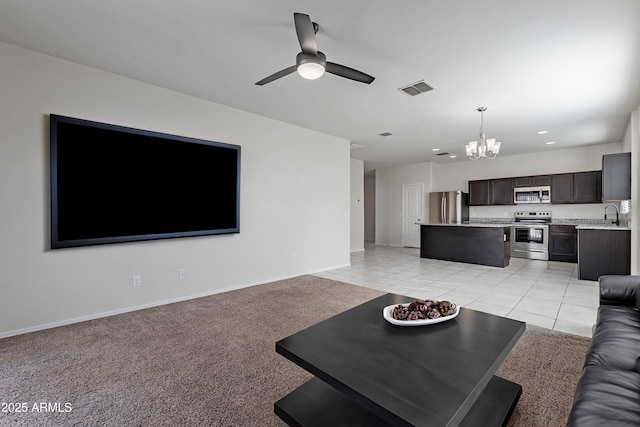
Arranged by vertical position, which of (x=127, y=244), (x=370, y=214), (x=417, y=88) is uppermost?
(x=417, y=88)

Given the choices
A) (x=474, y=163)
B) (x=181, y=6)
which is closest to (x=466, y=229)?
(x=474, y=163)

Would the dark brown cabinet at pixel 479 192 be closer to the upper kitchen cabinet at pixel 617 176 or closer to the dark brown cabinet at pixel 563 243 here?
the dark brown cabinet at pixel 563 243

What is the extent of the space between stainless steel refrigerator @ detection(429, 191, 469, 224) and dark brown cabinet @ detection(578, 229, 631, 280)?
3.38 meters

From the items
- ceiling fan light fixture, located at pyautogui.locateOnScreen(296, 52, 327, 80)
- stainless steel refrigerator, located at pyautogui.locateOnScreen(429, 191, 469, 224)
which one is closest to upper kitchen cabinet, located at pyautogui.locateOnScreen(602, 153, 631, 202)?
stainless steel refrigerator, located at pyautogui.locateOnScreen(429, 191, 469, 224)

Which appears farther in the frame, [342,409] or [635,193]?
[635,193]

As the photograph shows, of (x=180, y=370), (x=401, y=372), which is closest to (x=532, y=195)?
(x=401, y=372)

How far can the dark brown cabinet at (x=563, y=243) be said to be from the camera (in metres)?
6.36

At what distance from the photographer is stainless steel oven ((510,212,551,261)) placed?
6738 millimetres

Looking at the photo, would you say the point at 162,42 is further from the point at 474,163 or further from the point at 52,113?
the point at 474,163

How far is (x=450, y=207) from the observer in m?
8.12

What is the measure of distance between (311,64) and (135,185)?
2.54m

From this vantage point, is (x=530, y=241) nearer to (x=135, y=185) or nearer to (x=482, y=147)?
(x=482, y=147)

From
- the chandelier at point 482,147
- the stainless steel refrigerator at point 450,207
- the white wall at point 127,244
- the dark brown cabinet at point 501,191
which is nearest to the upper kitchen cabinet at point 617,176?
the chandelier at point 482,147

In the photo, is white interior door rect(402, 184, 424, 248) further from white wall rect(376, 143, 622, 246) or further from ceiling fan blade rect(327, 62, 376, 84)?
ceiling fan blade rect(327, 62, 376, 84)
